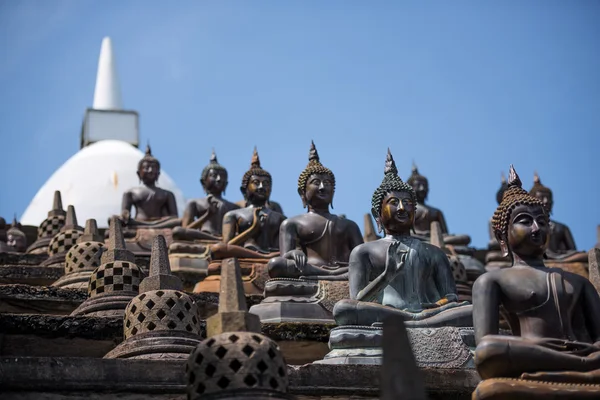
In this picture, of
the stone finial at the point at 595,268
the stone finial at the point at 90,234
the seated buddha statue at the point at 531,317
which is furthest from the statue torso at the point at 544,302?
the stone finial at the point at 90,234

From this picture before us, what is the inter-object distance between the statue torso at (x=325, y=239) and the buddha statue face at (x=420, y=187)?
346 inches

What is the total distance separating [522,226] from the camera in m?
10.2

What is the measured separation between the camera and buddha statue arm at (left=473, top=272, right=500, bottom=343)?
9.65 m

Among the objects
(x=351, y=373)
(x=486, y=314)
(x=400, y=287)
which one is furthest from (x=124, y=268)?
(x=486, y=314)

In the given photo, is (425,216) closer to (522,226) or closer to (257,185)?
(257,185)

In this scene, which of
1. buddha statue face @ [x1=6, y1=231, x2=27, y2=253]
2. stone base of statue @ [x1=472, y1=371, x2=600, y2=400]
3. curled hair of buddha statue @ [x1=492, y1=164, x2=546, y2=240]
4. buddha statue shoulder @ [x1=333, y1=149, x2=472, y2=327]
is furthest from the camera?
buddha statue face @ [x1=6, y1=231, x2=27, y2=253]

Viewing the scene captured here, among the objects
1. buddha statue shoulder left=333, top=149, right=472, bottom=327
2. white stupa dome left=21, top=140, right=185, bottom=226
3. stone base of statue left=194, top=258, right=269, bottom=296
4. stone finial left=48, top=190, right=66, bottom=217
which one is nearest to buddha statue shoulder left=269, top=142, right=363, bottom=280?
stone base of statue left=194, top=258, right=269, bottom=296

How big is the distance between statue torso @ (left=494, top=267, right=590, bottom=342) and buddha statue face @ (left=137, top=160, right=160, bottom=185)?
14444 mm

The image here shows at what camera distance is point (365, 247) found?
12836 mm

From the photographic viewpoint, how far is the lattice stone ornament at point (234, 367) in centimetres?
845

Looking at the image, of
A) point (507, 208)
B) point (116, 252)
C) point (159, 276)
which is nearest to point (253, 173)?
point (116, 252)

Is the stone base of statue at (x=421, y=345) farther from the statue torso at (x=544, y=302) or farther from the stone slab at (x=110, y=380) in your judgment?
the statue torso at (x=544, y=302)

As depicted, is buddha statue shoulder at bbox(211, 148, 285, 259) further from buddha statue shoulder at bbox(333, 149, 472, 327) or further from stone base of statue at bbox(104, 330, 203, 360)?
stone base of statue at bbox(104, 330, 203, 360)

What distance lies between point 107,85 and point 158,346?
33.6 metres
